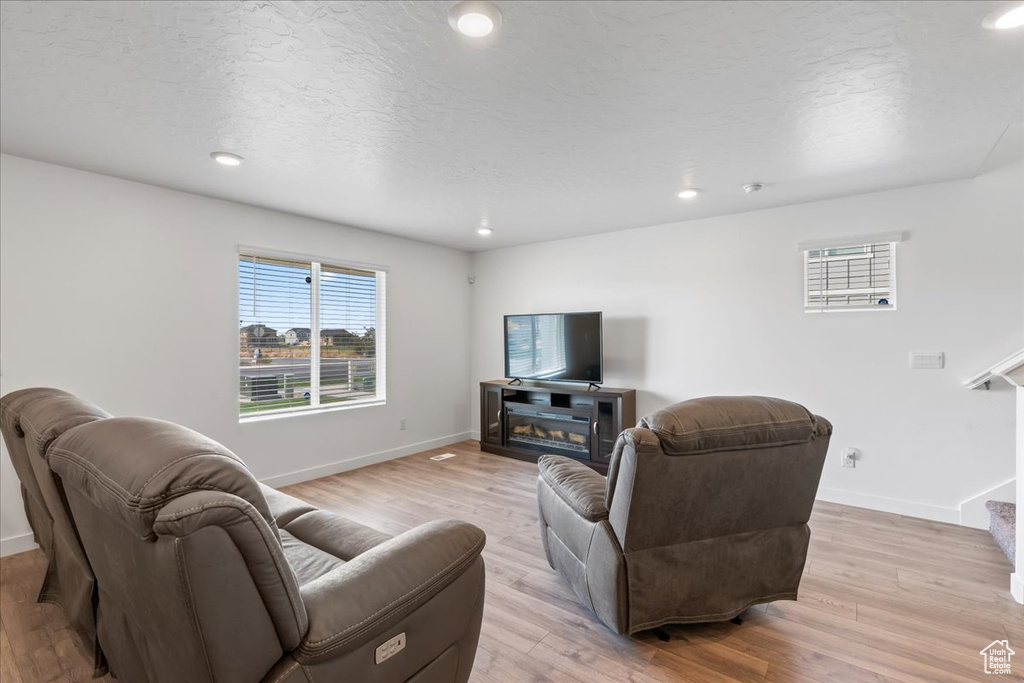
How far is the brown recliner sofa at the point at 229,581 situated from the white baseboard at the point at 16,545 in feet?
7.27

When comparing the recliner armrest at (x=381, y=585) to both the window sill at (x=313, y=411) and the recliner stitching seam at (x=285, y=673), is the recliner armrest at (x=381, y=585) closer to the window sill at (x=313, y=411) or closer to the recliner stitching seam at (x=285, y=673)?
the recliner stitching seam at (x=285, y=673)

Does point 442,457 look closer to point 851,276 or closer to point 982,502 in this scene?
point 851,276

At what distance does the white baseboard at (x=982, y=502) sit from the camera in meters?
3.10

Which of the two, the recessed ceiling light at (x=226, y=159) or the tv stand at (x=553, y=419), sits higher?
the recessed ceiling light at (x=226, y=159)

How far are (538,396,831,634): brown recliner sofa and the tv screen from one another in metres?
2.63

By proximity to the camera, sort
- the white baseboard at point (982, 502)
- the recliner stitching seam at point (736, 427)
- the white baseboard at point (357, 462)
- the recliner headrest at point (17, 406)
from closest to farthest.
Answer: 1. the recliner stitching seam at point (736, 427)
2. the recliner headrest at point (17, 406)
3. the white baseboard at point (982, 502)
4. the white baseboard at point (357, 462)

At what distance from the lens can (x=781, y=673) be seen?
1.77m

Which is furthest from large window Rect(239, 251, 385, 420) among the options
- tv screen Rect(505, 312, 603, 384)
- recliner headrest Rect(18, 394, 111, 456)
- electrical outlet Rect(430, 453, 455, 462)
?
recliner headrest Rect(18, 394, 111, 456)

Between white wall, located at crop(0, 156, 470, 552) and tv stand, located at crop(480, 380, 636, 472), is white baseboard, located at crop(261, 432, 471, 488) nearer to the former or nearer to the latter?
white wall, located at crop(0, 156, 470, 552)

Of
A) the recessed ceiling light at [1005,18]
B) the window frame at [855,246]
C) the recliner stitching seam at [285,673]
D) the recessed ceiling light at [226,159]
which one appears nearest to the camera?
the recliner stitching seam at [285,673]

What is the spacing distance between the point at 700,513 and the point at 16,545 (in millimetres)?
3869

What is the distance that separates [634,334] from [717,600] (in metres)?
2.99

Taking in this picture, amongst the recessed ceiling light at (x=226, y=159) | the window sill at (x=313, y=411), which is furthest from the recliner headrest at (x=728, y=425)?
the window sill at (x=313, y=411)

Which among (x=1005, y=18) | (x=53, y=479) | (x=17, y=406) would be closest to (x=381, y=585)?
(x=53, y=479)
